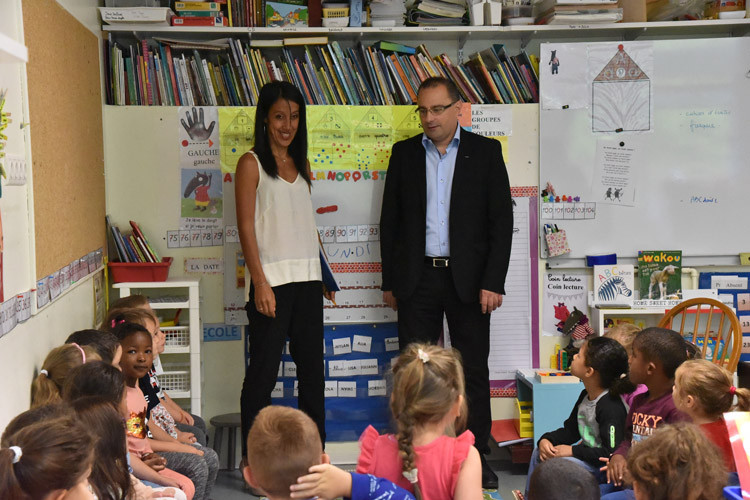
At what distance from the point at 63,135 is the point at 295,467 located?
5.94 ft

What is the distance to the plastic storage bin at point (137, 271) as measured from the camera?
379cm

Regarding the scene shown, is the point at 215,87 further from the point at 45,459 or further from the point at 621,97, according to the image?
the point at 45,459

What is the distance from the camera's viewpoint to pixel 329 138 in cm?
412

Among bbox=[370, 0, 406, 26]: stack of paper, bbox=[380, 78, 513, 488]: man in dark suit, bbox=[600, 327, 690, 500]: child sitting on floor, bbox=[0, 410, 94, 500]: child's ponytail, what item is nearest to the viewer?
bbox=[0, 410, 94, 500]: child's ponytail

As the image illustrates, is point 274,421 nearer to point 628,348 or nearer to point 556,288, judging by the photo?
point 628,348

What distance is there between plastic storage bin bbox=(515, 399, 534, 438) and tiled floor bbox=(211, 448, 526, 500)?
6.3 inches

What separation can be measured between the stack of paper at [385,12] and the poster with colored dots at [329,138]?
0.45 meters

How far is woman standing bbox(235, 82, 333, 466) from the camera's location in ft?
11.8

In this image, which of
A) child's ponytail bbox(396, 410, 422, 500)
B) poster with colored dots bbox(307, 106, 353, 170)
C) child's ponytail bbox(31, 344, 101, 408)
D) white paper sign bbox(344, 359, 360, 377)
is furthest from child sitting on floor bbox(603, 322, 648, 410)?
child's ponytail bbox(31, 344, 101, 408)

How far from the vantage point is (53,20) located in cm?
294

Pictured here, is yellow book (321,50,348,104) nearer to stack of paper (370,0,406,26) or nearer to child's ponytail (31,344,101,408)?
stack of paper (370,0,406,26)

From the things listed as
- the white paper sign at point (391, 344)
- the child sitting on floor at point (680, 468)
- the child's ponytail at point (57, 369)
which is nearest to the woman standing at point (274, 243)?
the white paper sign at point (391, 344)

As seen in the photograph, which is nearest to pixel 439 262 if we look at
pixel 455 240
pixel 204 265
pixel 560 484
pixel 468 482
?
pixel 455 240

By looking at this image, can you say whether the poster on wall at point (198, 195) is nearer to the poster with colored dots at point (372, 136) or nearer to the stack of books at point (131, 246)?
the stack of books at point (131, 246)
